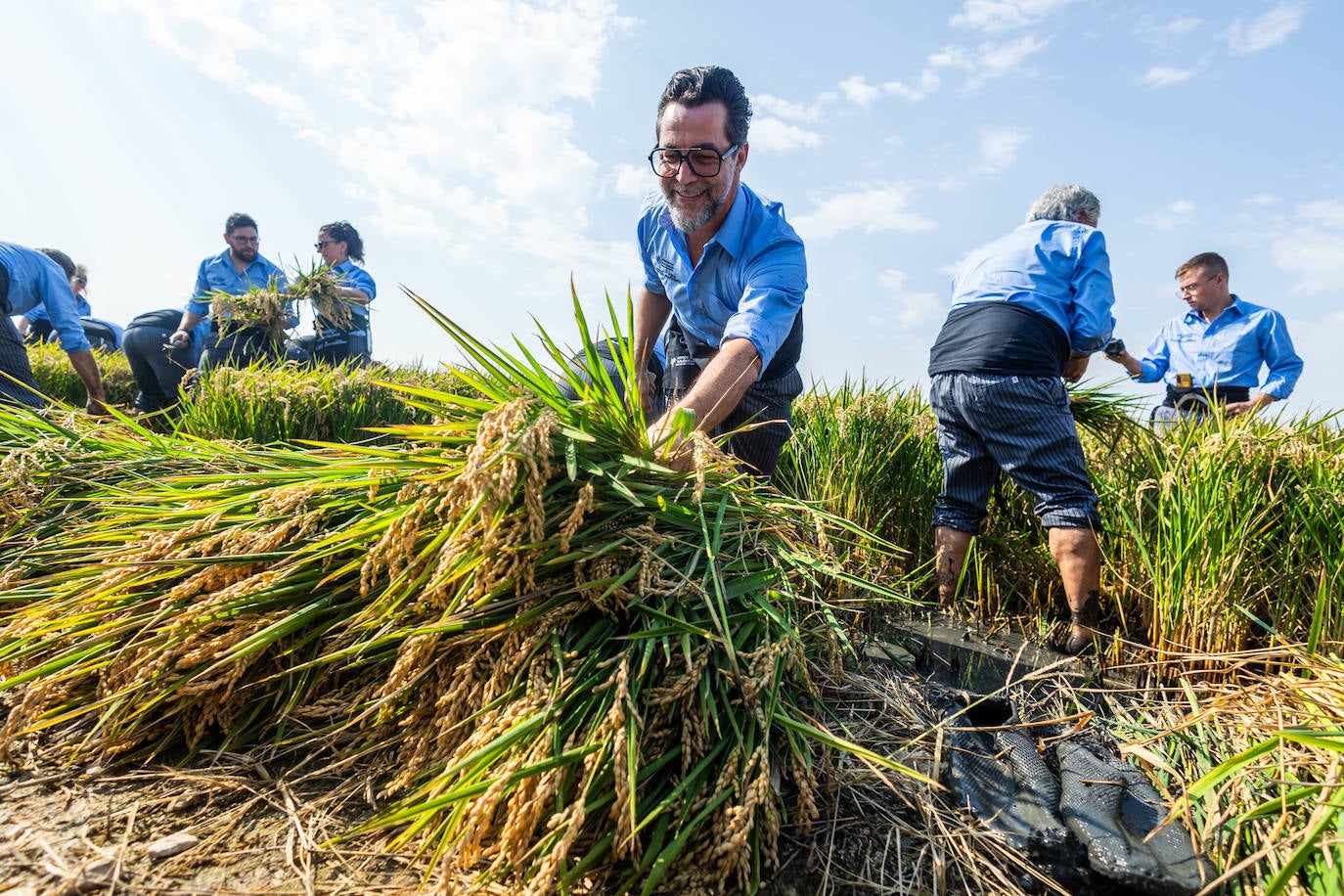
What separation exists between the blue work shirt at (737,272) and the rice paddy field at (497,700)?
2.74 ft

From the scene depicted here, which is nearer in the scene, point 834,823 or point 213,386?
point 834,823

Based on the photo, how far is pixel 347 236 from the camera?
659 centimetres

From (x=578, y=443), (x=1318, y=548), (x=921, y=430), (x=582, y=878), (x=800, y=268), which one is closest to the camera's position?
(x=582, y=878)

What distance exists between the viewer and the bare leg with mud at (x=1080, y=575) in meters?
2.87

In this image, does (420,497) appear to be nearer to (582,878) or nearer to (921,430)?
(582,878)

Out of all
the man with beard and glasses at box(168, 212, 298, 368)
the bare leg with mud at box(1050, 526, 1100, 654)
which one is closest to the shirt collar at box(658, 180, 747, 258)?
the bare leg with mud at box(1050, 526, 1100, 654)

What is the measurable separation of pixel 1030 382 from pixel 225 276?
6807 millimetres

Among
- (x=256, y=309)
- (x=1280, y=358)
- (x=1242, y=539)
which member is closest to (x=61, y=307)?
(x=256, y=309)

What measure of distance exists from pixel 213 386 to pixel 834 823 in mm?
4269

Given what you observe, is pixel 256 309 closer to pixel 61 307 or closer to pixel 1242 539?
pixel 61 307

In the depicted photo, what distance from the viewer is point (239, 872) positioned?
4.40 feet

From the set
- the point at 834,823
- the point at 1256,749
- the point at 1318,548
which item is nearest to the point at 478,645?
the point at 834,823

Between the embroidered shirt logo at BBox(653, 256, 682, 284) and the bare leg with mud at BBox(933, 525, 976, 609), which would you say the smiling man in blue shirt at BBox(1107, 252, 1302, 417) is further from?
the embroidered shirt logo at BBox(653, 256, 682, 284)

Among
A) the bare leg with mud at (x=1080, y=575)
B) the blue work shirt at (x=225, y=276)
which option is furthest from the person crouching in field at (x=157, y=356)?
the bare leg with mud at (x=1080, y=575)
